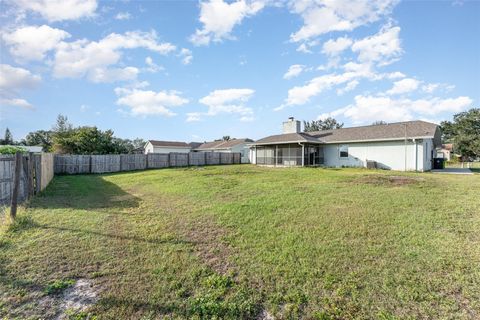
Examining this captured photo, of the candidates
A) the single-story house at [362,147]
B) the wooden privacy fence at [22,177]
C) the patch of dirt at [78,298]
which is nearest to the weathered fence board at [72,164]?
the wooden privacy fence at [22,177]

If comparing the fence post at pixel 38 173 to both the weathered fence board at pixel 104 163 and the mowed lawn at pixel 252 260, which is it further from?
the weathered fence board at pixel 104 163

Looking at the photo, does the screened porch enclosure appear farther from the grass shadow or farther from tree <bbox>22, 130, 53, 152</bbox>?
tree <bbox>22, 130, 53, 152</bbox>

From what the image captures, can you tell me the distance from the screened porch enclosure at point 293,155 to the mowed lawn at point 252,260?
47.6 ft

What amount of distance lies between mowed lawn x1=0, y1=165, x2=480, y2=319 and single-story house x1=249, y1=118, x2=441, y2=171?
37.7ft

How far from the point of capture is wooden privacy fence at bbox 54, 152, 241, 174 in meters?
19.1

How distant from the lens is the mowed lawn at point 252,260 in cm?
305

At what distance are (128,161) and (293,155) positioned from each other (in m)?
14.6

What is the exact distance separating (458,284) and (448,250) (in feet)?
3.53

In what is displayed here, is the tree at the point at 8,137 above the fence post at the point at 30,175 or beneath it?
above

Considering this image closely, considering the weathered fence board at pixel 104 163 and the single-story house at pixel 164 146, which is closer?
the weathered fence board at pixel 104 163

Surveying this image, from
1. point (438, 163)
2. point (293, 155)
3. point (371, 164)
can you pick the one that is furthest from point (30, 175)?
point (438, 163)

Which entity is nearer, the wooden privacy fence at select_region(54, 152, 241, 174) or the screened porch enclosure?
the wooden privacy fence at select_region(54, 152, 241, 174)

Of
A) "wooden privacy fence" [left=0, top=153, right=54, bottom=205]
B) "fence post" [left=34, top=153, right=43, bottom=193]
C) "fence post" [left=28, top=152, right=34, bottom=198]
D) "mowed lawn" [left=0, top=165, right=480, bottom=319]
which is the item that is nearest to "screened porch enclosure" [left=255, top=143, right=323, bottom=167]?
"mowed lawn" [left=0, top=165, right=480, bottom=319]

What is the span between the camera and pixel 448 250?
14.2 ft
